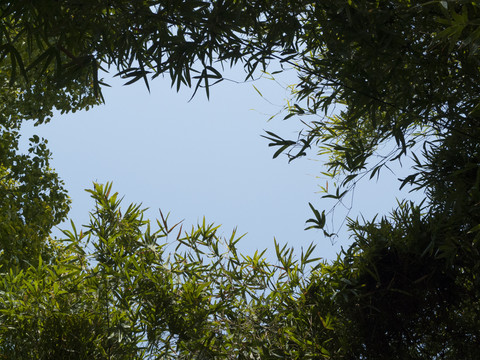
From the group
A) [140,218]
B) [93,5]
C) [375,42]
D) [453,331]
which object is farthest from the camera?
[140,218]

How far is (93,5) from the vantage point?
251cm

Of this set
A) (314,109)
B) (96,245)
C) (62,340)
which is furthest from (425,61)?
(62,340)

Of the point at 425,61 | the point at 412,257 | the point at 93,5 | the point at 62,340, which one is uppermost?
the point at 93,5

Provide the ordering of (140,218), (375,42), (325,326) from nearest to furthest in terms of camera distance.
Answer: (375,42) < (325,326) < (140,218)

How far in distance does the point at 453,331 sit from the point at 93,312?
239 centimetres

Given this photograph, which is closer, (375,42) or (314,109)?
(375,42)

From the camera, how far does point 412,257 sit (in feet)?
10.9

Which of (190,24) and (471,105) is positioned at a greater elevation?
(190,24)

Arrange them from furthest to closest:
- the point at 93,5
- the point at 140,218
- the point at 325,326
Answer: the point at 140,218 → the point at 325,326 → the point at 93,5

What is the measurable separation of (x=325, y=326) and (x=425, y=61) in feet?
5.54

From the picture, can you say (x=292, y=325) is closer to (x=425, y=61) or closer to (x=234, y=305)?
(x=234, y=305)

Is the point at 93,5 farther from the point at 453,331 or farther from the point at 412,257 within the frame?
the point at 453,331

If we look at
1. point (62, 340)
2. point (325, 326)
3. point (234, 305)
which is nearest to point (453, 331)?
point (325, 326)

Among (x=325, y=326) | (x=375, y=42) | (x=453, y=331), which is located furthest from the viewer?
(x=453, y=331)
